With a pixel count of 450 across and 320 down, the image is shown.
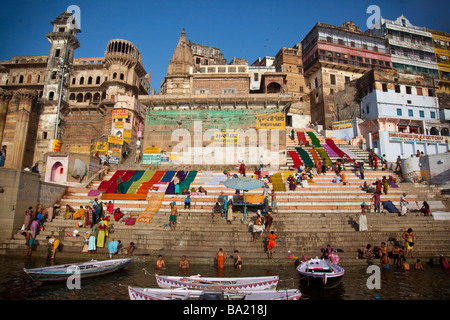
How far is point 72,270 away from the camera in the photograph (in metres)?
8.05

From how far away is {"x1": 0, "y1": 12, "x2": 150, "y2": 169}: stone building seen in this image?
1244 inches

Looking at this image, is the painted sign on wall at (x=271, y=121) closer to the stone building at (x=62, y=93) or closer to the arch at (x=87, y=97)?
the stone building at (x=62, y=93)

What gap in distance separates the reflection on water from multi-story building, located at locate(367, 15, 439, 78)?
45.6 metres

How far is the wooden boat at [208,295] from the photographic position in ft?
19.5

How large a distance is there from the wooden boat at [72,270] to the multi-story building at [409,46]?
51.0 meters

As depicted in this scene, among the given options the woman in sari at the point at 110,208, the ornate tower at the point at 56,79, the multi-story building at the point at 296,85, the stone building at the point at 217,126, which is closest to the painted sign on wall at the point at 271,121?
the stone building at the point at 217,126

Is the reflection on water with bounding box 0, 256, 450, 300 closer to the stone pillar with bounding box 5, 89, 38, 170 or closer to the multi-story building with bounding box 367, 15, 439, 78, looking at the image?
the stone pillar with bounding box 5, 89, 38, 170

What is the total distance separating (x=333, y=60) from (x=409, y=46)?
15.3 meters

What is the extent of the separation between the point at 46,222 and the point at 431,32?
62.3 m

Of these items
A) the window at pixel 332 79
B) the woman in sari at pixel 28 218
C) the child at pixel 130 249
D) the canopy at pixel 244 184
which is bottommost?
the child at pixel 130 249

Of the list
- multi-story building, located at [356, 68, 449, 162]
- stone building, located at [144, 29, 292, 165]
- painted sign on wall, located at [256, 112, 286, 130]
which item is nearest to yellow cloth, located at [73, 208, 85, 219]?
stone building, located at [144, 29, 292, 165]

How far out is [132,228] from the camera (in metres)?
12.4

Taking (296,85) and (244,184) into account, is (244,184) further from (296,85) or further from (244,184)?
(296,85)

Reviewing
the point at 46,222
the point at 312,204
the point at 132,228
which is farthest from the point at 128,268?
the point at 312,204
